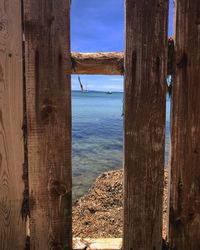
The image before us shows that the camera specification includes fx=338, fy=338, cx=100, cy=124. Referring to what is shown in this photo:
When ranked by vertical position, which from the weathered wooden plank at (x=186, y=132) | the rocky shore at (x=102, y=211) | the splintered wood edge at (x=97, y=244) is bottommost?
the rocky shore at (x=102, y=211)

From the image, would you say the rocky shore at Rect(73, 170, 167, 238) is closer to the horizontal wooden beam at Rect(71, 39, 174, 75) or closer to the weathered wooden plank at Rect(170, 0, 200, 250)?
the weathered wooden plank at Rect(170, 0, 200, 250)

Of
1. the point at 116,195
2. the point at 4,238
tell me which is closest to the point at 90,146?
the point at 116,195

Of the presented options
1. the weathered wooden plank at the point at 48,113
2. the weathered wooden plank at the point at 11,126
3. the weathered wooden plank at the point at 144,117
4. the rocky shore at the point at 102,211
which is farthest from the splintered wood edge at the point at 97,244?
the rocky shore at the point at 102,211

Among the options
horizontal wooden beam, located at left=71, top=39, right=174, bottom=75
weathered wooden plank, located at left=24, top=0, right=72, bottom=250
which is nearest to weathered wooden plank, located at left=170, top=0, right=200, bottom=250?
horizontal wooden beam, located at left=71, top=39, right=174, bottom=75

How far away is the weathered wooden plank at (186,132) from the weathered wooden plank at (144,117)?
10 centimetres

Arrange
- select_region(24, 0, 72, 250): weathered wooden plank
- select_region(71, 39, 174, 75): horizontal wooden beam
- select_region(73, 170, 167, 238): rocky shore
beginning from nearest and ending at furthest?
select_region(24, 0, 72, 250): weathered wooden plank → select_region(71, 39, 174, 75): horizontal wooden beam → select_region(73, 170, 167, 238): rocky shore

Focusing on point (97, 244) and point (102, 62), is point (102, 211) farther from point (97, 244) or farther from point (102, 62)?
point (102, 62)

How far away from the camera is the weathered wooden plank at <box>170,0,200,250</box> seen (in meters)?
2.22

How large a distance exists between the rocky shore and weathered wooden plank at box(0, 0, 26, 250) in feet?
5.02

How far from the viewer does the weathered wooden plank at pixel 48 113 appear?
2152 mm

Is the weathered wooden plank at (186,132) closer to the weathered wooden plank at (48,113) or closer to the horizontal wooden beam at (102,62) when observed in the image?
the horizontal wooden beam at (102,62)

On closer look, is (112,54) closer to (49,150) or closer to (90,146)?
(49,150)

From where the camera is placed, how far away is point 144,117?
88.2 inches

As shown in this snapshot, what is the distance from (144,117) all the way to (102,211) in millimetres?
3311
